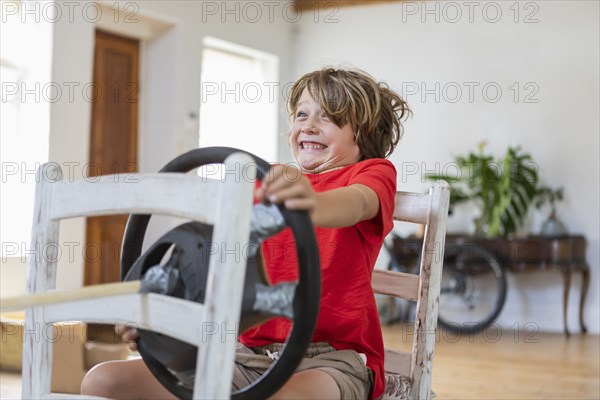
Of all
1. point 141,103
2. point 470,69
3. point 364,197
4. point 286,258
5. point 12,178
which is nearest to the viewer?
point 364,197

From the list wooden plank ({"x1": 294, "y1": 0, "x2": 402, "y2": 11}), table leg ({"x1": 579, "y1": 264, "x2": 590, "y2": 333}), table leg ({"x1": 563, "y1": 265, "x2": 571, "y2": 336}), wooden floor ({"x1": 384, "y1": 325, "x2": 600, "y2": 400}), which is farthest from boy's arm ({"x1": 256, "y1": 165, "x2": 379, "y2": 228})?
wooden plank ({"x1": 294, "y1": 0, "x2": 402, "y2": 11})

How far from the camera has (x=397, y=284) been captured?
1.51 metres

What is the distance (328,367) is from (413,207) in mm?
353

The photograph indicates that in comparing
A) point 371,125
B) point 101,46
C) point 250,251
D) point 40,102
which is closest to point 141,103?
point 101,46

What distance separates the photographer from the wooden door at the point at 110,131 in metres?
5.44

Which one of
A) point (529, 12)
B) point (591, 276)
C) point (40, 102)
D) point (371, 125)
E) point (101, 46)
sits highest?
point (529, 12)

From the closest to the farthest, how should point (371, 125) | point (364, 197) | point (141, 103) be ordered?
1. point (364, 197)
2. point (371, 125)
3. point (141, 103)

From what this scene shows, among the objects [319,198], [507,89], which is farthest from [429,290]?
[507,89]

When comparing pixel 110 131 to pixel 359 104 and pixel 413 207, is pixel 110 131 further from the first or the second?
pixel 413 207

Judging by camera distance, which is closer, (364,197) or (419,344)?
(364,197)

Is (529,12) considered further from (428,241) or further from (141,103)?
(428,241)

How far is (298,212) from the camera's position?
91 centimetres

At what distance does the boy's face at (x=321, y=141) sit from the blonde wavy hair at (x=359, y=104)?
0.5 inches

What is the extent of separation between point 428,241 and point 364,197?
0.25 meters
